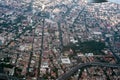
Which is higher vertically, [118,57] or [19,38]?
[19,38]

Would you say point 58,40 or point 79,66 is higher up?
point 58,40

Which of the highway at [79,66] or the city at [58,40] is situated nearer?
the highway at [79,66]

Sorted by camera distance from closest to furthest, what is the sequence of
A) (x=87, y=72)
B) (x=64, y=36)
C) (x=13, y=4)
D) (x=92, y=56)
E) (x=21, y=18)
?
(x=87, y=72) → (x=92, y=56) → (x=64, y=36) → (x=21, y=18) → (x=13, y=4)

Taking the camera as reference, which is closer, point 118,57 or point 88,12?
point 118,57

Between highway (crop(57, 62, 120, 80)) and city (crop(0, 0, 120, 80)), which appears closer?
highway (crop(57, 62, 120, 80))

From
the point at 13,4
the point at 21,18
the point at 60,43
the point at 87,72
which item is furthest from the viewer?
the point at 13,4

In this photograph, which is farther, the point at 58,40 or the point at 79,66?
the point at 58,40

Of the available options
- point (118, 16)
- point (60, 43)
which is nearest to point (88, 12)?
point (118, 16)

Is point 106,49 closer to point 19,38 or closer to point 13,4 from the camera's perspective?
point 19,38
